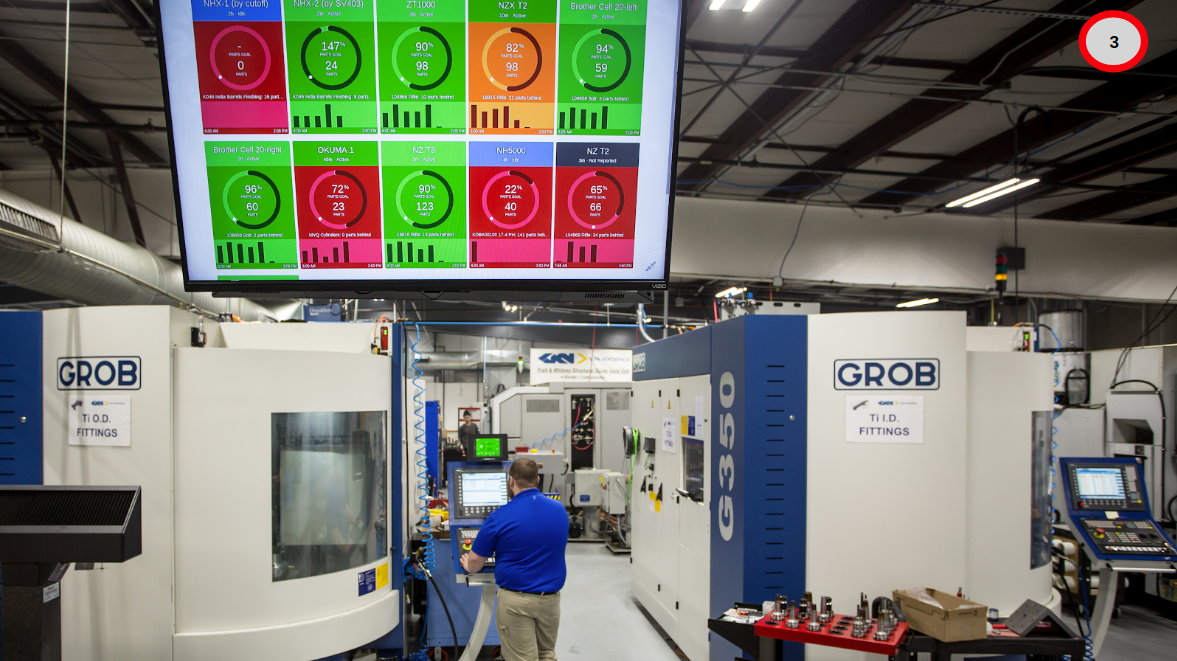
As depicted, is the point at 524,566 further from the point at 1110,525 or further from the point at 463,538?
the point at 1110,525

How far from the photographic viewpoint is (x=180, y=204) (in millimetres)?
1645

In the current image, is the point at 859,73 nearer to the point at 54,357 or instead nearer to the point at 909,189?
the point at 909,189

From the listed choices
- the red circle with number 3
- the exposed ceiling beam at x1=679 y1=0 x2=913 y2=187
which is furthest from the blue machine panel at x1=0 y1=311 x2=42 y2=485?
the exposed ceiling beam at x1=679 y1=0 x2=913 y2=187

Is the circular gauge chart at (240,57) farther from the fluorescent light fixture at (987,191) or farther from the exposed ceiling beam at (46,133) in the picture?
the fluorescent light fixture at (987,191)

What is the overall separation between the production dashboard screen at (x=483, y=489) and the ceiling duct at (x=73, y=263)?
2.03 metres

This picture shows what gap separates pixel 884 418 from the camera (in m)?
3.24

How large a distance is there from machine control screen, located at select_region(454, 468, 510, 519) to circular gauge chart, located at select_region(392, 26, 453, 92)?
3550 millimetres

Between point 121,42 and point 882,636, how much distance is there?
579 centimetres

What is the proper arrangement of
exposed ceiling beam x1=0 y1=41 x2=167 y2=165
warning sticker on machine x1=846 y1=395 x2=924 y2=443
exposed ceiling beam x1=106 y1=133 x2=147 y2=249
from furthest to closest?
exposed ceiling beam x1=106 y1=133 x2=147 y2=249 → exposed ceiling beam x1=0 y1=41 x2=167 y2=165 → warning sticker on machine x1=846 y1=395 x2=924 y2=443

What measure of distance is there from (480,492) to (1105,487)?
463 centimetres

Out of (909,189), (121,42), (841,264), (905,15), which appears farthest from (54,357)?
(909,189)

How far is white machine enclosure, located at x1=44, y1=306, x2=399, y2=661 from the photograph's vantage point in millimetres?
2893

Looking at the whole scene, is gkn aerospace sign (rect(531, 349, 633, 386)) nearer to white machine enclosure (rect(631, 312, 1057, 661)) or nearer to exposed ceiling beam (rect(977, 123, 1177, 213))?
exposed ceiling beam (rect(977, 123, 1177, 213))

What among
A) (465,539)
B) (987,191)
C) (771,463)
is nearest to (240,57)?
(771,463)
